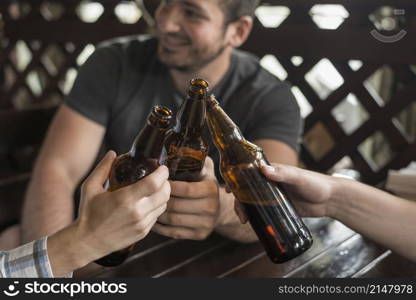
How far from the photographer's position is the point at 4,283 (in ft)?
1.94

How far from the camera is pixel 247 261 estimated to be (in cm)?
84

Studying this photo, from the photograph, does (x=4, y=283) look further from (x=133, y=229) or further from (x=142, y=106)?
(x=142, y=106)

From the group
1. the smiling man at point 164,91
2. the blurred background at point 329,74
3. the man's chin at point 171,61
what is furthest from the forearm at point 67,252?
the blurred background at point 329,74

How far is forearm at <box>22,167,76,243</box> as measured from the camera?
3.29 feet

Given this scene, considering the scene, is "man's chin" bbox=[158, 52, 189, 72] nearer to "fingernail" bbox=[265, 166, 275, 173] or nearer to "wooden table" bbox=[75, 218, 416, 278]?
"wooden table" bbox=[75, 218, 416, 278]

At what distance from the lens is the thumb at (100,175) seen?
56cm

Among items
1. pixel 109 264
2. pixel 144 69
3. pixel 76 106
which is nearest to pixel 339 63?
pixel 144 69

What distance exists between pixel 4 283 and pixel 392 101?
3.72 feet

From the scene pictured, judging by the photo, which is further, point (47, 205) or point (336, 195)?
point (47, 205)

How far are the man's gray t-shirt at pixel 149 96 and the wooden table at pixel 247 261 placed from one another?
1.01 feet

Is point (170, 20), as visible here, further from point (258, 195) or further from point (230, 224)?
point (258, 195)

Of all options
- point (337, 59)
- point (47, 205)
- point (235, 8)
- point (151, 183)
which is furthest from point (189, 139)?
point (337, 59)

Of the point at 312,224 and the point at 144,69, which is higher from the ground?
the point at 144,69

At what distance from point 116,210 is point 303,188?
32cm
